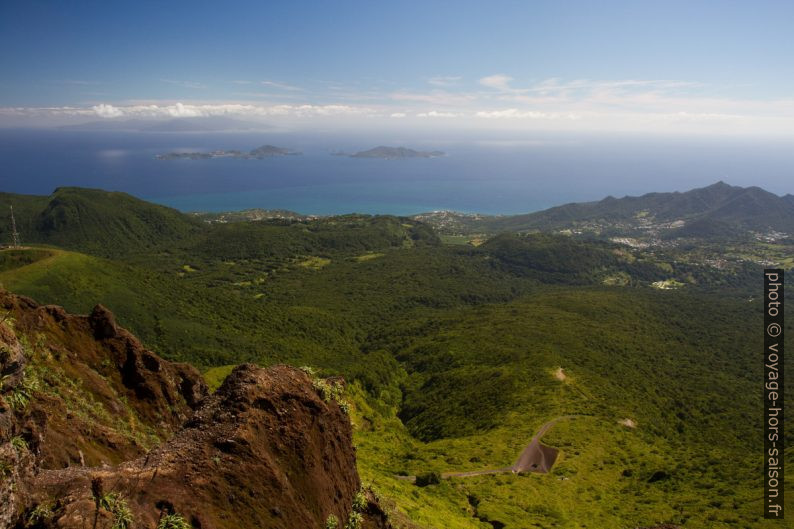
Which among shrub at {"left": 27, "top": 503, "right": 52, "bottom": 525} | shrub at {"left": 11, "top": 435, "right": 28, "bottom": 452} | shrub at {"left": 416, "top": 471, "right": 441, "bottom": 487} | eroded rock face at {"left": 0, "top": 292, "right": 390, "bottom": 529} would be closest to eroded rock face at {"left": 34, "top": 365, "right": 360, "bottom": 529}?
eroded rock face at {"left": 0, "top": 292, "right": 390, "bottom": 529}

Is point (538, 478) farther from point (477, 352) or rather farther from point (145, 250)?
point (145, 250)

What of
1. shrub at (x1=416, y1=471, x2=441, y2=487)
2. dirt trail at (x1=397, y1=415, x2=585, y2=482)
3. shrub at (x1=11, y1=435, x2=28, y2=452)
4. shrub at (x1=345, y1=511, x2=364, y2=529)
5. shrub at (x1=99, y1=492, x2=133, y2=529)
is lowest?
dirt trail at (x1=397, y1=415, x2=585, y2=482)

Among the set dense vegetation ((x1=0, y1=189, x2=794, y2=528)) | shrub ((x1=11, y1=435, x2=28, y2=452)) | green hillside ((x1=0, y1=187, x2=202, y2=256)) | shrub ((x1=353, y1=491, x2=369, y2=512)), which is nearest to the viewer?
shrub ((x1=11, y1=435, x2=28, y2=452))

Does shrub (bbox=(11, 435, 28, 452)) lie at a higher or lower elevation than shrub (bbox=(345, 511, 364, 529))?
higher

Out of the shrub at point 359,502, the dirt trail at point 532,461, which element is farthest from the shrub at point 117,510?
the dirt trail at point 532,461

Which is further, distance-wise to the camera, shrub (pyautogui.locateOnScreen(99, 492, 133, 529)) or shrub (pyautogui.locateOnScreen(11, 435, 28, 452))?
shrub (pyautogui.locateOnScreen(11, 435, 28, 452))

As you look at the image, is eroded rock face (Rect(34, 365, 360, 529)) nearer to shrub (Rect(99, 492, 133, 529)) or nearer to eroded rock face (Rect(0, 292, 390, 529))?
eroded rock face (Rect(0, 292, 390, 529))
